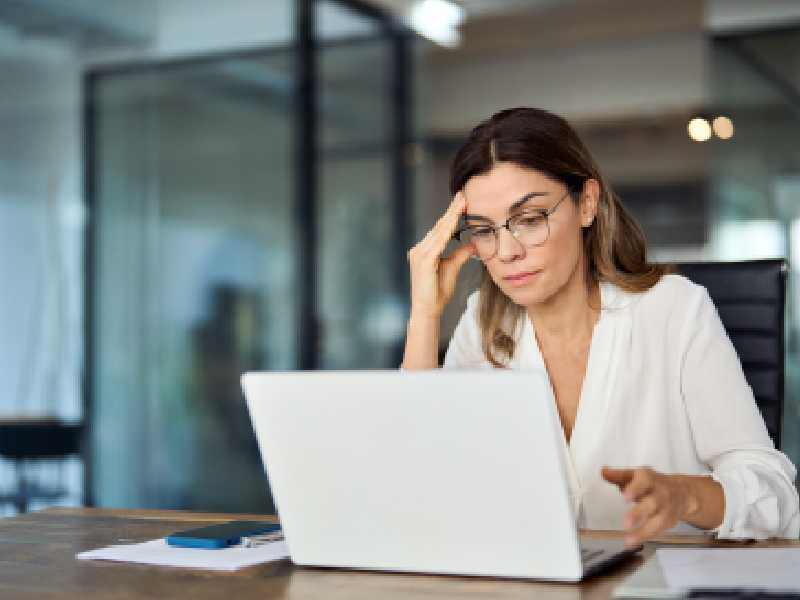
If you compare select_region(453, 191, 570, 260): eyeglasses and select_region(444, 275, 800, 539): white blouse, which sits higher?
select_region(453, 191, 570, 260): eyeglasses

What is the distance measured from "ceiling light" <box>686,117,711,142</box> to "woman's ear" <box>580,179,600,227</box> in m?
2.75

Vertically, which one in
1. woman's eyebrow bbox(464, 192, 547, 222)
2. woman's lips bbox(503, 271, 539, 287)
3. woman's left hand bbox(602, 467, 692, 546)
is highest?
woman's eyebrow bbox(464, 192, 547, 222)

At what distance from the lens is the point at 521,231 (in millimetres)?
1970

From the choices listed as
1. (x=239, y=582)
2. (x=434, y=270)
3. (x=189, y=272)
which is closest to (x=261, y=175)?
(x=189, y=272)

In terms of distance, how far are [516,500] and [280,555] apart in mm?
385

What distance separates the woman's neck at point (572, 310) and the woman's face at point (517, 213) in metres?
0.09

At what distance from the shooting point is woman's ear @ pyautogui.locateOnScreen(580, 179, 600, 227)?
2.10m

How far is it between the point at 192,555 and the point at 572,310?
96 cm

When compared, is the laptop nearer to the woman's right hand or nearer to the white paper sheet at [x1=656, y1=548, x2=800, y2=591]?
the white paper sheet at [x1=656, y1=548, x2=800, y2=591]

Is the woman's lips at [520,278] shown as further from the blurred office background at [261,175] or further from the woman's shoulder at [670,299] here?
the blurred office background at [261,175]

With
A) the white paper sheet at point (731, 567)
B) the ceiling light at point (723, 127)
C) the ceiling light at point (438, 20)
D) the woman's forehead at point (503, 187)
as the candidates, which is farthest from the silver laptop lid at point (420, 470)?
the ceiling light at point (438, 20)

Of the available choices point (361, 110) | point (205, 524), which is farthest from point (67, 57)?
point (205, 524)

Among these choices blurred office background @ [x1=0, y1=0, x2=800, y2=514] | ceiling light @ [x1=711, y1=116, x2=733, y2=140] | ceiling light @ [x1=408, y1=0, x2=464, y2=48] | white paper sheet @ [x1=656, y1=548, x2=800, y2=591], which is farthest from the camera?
ceiling light @ [x1=408, y1=0, x2=464, y2=48]

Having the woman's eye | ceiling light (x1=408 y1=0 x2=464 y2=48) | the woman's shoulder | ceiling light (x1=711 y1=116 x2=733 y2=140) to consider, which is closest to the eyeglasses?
the woman's eye
